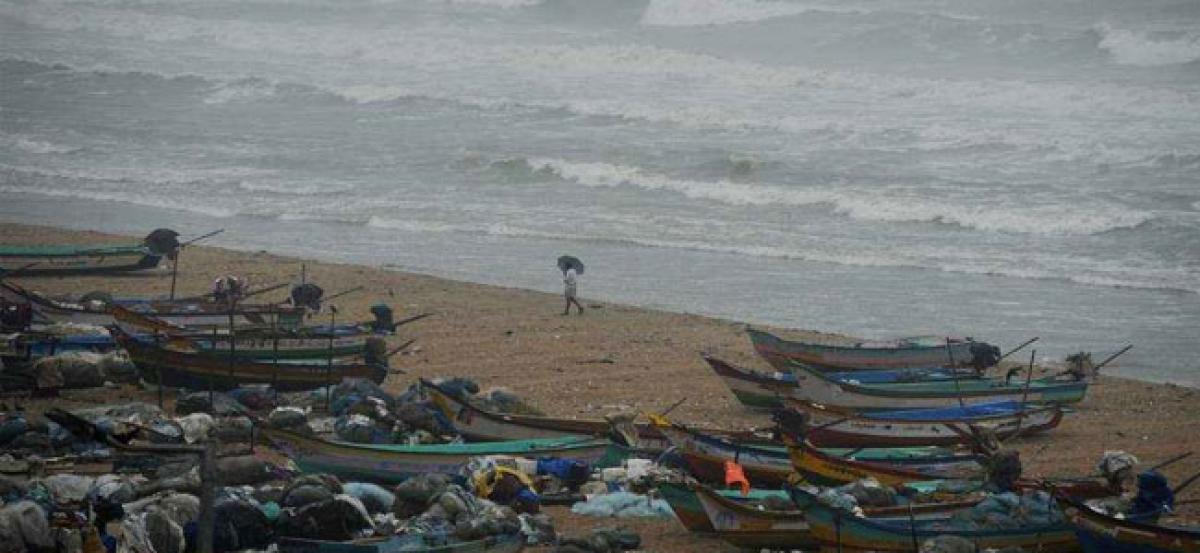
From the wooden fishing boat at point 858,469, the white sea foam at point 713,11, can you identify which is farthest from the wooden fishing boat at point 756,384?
the white sea foam at point 713,11

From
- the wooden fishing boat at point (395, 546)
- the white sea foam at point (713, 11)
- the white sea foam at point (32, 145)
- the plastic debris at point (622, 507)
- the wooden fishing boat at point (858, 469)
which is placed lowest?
the plastic debris at point (622, 507)

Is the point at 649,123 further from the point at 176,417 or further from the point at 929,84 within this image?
the point at 176,417

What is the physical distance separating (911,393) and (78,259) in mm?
11446

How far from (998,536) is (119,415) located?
726 cm

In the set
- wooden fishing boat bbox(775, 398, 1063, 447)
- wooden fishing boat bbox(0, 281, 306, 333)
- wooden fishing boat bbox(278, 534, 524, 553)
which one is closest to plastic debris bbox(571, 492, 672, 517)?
wooden fishing boat bbox(278, 534, 524, 553)

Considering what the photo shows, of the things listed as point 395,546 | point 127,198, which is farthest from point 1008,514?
point 127,198

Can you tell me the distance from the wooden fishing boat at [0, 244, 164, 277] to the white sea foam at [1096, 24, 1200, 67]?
29376 millimetres

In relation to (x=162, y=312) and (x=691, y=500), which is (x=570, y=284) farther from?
(x=691, y=500)

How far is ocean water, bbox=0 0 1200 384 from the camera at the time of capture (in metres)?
25.2

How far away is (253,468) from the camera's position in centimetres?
1391

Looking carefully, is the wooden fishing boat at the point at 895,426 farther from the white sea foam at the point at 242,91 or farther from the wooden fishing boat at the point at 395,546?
the white sea foam at the point at 242,91

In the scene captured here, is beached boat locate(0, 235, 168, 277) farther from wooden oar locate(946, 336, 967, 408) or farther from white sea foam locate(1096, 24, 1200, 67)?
white sea foam locate(1096, 24, 1200, 67)

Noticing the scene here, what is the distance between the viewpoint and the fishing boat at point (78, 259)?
76.2 feet

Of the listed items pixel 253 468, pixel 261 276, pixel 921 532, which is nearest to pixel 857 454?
pixel 921 532
